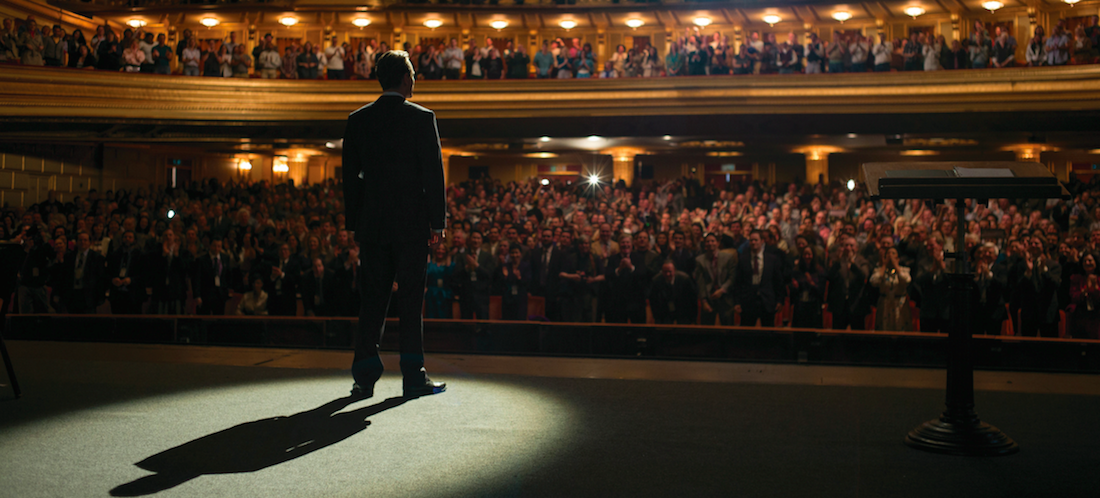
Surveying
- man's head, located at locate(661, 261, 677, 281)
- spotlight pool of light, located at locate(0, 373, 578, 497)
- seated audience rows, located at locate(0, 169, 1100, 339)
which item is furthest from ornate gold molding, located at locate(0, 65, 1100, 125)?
spotlight pool of light, located at locate(0, 373, 578, 497)

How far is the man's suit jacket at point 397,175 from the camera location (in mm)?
3840

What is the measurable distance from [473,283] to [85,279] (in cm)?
374

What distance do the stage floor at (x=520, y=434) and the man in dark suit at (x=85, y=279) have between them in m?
3.52

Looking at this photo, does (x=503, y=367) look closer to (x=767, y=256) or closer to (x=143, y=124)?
(x=767, y=256)

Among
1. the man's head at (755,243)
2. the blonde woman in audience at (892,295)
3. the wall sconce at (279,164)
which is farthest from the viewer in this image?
the wall sconce at (279,164)

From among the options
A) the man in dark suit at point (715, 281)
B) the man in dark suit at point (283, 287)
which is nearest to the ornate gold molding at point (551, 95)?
the man in dark suit at point (715, 281)

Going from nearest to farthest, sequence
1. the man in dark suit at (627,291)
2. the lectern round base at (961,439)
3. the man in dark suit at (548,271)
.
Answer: the lectern round base at (961,439)
the man in dark suit at (627,291)
the man in dark suit at (548,271)

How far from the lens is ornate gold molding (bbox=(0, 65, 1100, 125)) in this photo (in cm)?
1620

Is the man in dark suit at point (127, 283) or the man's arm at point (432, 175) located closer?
the man's arm at point (432, 175)

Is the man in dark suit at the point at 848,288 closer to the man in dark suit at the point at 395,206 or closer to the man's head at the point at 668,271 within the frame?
the man's head at the point at 668,271

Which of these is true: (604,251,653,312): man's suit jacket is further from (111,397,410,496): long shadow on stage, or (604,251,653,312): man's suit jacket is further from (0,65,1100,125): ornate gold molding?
(0,65,1100,125): ornate gold molding

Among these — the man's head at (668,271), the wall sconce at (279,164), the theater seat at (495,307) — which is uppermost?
the wall sconce at (279,164)

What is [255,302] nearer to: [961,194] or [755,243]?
[755,243]

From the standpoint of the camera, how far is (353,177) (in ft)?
13.0
